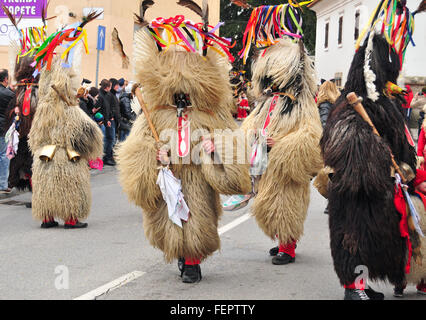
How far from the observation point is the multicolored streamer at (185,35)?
5.20m

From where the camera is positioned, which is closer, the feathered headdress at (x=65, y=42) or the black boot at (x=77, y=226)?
the feathered headdress at (x=65, y=42)

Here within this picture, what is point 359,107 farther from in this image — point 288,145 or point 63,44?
point 63,44

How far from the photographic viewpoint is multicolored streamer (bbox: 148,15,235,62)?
17.1ft

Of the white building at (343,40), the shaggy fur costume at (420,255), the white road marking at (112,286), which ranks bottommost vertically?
the white road marking at (112,286)

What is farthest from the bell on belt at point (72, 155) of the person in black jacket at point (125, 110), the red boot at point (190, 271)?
the person in black jacket at point (125, 110)

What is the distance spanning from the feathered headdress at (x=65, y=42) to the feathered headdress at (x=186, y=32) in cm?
211

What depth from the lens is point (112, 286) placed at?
16.8ft

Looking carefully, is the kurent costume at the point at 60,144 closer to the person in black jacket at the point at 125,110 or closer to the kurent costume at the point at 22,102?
the kurent costume at the point at 22,102

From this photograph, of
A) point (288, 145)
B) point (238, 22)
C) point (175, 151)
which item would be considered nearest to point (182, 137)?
point (175, 151)

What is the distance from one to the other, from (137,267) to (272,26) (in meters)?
2.71

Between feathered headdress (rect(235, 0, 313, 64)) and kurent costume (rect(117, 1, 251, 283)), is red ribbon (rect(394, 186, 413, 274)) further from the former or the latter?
feathered headdress (rect(235, 0, 313, 64))

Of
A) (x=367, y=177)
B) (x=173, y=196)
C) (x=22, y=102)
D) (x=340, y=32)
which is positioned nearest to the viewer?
(x=367, y=177)

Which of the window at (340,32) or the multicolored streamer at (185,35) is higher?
the window at (340,32)

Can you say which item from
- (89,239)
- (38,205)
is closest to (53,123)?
(38,205)
